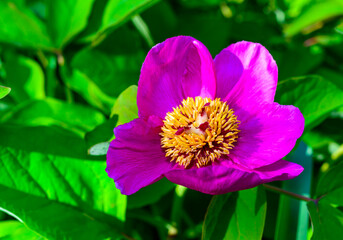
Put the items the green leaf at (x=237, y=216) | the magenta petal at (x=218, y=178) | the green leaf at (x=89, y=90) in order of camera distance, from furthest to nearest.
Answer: the green leaf at (x=89, y=90) → the green leaf at (x=237, y=216) → the magenta petal at (x=218, y=178)

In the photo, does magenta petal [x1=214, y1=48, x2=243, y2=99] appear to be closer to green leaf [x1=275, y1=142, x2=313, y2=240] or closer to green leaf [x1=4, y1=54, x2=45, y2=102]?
green leaf [x1=275, y1=142, x2=313, y2=240]

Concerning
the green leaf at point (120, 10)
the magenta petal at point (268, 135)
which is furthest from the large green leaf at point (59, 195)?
the green leaf at point (120, 10)

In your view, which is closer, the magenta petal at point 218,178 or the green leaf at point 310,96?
the magenta petal at point 218,178

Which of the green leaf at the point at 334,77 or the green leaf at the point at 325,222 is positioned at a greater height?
the green leaf at the point at 325,222

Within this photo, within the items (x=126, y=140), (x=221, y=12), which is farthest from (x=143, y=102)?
(x=221, y=12)

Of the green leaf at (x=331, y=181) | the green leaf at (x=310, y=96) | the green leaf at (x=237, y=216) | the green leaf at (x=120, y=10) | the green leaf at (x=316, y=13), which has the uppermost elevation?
the green leaf at (x=120, y=10)

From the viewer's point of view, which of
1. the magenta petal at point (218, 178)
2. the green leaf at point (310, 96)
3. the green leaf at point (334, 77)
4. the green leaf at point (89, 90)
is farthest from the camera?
the green leaf at point (334, 77)

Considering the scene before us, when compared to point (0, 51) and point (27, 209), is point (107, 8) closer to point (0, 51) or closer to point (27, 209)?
point (0, 51)

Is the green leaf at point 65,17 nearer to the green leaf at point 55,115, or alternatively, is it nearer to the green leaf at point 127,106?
the green leaf at point 55,115

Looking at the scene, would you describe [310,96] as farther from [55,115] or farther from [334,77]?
[55,115]
